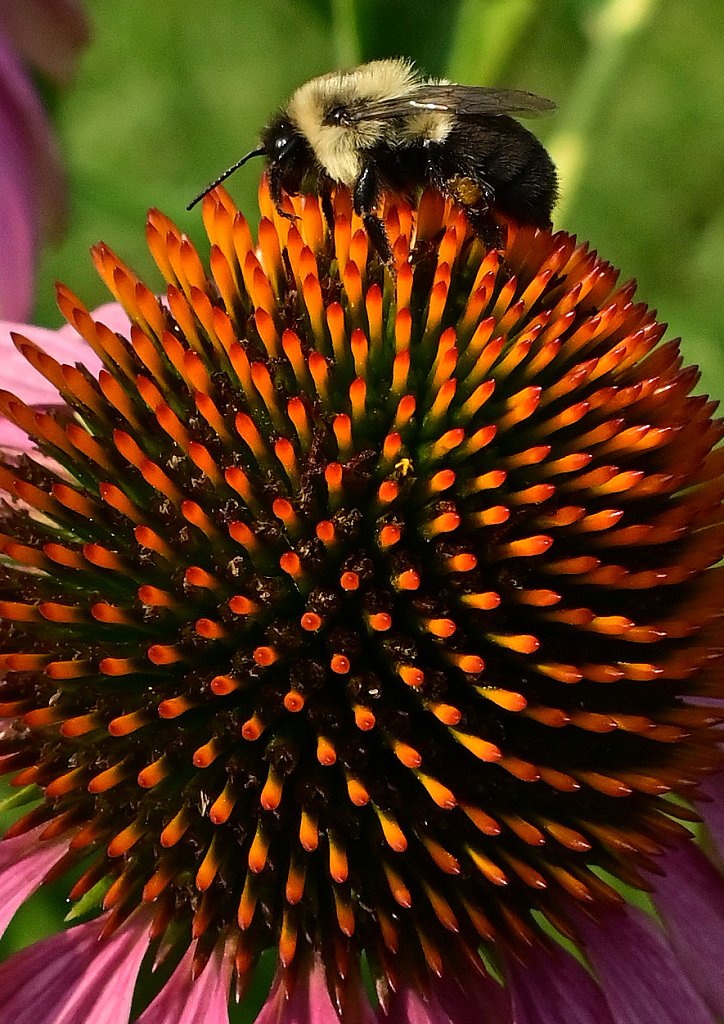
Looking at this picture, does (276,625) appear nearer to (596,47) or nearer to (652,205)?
(596,47)

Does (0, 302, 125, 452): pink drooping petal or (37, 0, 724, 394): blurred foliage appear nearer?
(0, 302, 125, 452): pink drooping petal

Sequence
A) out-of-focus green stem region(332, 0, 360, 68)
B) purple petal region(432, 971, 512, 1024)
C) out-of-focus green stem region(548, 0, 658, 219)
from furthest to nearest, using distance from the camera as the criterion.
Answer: out-of-focus green stem region(548, 0, 658, 219), out-of-focus green stem region(332, 0, 360, 68), purple petal region(432, 971, 512, 1024)

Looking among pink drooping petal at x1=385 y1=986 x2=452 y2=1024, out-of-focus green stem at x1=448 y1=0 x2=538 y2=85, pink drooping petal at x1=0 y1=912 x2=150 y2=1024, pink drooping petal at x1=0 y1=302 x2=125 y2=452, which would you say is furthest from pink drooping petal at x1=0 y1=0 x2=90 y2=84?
pink drooping petal at x1=385 y1=986 x2=452 y2=1024

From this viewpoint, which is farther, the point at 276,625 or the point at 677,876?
the point at 677,876

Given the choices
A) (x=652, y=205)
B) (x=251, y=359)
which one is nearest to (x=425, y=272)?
(x=251, y=359)

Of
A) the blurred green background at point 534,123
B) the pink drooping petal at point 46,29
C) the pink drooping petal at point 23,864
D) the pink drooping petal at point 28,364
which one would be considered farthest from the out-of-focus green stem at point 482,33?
the pink drooping petal at point 23,864

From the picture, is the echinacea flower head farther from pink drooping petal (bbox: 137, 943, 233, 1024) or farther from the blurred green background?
the blurred green background

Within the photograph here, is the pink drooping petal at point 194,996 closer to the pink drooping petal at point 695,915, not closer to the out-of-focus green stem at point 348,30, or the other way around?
the pink drooping petal at point 695,915
